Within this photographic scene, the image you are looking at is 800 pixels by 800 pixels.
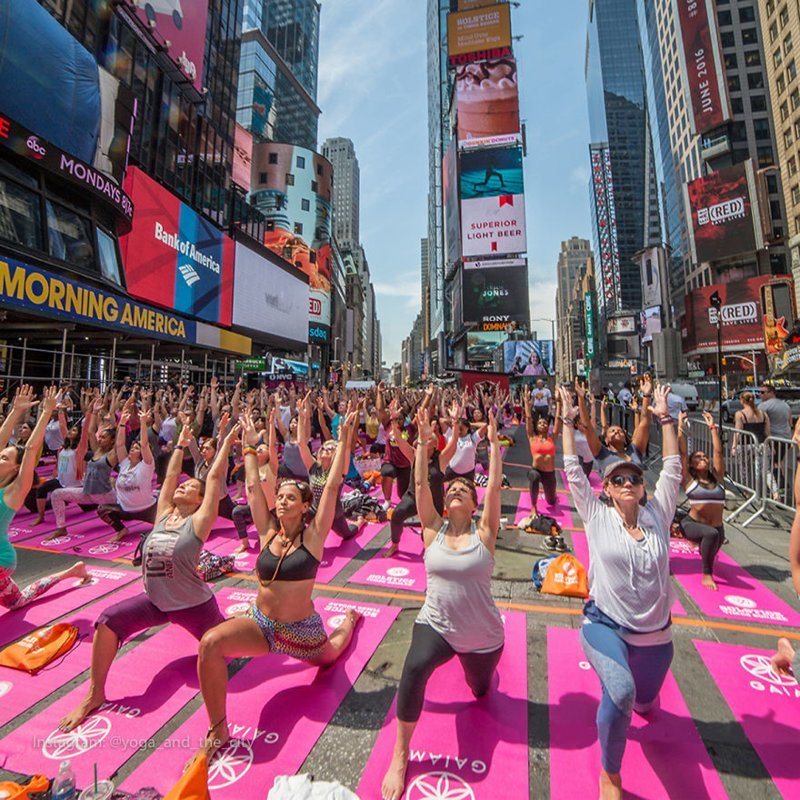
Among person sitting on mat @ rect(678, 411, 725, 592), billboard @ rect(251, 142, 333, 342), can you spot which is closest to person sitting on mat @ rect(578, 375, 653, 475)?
person sitting on mat @ rect(678, 411, 725, 592)

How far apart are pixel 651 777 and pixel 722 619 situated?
9.09ft

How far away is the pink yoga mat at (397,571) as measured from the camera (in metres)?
5.43

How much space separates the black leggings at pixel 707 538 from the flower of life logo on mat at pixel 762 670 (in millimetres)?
1668

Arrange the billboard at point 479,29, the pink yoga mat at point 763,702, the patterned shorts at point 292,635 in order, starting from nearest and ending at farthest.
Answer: the pink yoga mat at point 763,702 < the patterned shorts at point 292,635 < the billboard at point 479,29

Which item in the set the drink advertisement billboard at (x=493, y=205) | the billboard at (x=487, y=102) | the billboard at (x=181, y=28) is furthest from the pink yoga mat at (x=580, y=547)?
the billboard at (x=487, y=102)

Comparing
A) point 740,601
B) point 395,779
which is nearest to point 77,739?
point 395,779

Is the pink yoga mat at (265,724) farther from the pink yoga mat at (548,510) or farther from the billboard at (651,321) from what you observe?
the billboard at (651,321)

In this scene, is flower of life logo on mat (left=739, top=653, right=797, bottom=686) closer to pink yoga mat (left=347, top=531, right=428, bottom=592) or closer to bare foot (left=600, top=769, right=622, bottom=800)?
bare foot (left=600, top=769, right=622, bottom=800)

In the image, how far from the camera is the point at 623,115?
128 m

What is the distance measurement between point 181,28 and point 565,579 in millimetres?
43580

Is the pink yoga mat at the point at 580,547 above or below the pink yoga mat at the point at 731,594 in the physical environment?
above

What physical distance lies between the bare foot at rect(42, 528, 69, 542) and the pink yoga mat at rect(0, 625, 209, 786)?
4.35 m

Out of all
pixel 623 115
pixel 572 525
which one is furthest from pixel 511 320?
pixel 623 115

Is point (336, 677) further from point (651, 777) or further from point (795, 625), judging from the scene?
point (795, 625)
